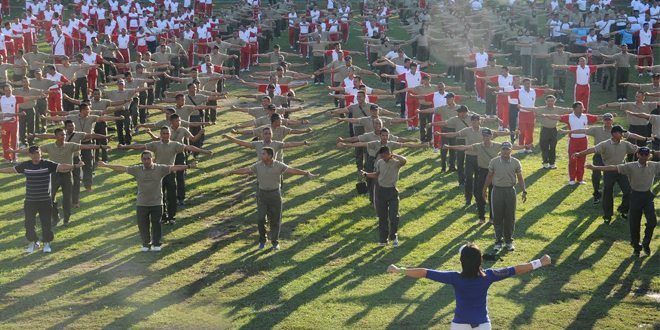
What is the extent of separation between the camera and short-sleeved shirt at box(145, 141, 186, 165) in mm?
19250

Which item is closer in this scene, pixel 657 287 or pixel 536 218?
pixel 657 287

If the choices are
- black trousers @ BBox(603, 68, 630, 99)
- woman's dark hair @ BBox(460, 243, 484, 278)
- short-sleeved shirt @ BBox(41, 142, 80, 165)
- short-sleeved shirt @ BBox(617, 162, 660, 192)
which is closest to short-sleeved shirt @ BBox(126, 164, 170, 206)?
short-sleeved shirt @ BBox(41, 142, 80, 165)

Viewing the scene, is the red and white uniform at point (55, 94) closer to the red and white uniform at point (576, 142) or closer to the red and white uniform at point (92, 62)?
the red and white uniform at point (92, 62)

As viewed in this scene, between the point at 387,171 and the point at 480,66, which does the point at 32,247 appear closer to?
the point at 387,171

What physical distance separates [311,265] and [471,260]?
684cm

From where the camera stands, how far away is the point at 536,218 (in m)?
20.0

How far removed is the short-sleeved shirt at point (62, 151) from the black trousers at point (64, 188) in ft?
0.85

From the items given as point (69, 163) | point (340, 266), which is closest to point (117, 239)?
point (69, 163)

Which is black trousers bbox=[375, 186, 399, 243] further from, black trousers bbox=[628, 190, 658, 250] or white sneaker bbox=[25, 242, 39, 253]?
white sneaker bbox=[25, 242, 39, 253]

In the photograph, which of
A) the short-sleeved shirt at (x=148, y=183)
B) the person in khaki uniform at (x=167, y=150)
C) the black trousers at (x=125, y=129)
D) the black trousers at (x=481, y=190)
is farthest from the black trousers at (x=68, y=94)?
the black trousers at (x=481, y=190)

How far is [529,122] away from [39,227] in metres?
11.3

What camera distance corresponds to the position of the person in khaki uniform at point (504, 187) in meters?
17.4

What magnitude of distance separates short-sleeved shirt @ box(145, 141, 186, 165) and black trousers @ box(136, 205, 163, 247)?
1572mm

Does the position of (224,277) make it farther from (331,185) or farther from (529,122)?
(529,122)
